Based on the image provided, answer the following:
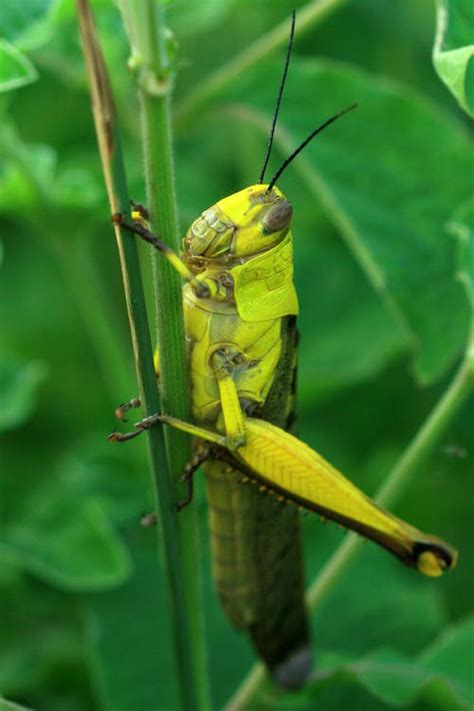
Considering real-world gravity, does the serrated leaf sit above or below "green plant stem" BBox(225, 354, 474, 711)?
below

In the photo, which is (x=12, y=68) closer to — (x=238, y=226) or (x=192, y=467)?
(x=238, y=226)

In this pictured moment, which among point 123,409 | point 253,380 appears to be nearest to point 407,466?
point 253,380

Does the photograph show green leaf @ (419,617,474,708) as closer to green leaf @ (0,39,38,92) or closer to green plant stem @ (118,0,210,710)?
green plant stem @ (118,0,210,710)

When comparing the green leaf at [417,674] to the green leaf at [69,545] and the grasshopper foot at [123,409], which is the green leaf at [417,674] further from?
the grasshopper foot at [123,409]

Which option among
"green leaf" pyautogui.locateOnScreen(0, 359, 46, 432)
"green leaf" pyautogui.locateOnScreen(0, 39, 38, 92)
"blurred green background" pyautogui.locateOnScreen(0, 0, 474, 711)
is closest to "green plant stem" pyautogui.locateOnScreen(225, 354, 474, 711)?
"blurred green background" pyautogui.locateOnScreen(0, 0, 474, 711)

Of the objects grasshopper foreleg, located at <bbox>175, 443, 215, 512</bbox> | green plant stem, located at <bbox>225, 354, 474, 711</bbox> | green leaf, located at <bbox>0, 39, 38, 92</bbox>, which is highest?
green leaf, located at <bbox>0, 39, 38, 92</bbox>

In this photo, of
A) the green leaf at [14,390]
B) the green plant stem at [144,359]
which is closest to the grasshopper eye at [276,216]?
the green plant stem at [144,359]
